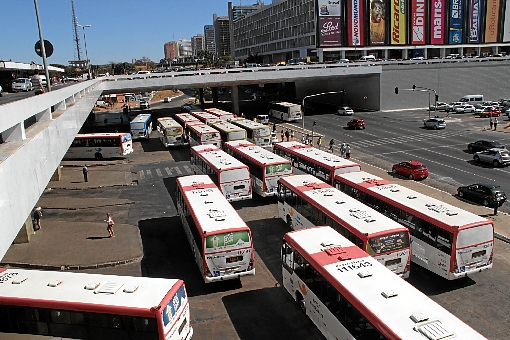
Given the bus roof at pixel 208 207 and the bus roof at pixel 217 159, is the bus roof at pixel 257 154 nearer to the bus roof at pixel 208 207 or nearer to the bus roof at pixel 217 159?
the bus roof at pixel 217 159

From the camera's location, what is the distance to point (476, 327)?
47.0 ft

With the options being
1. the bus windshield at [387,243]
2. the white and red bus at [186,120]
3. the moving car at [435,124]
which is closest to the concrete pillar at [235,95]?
the white and red bus at [186,120]

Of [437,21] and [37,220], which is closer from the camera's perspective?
[37,220]

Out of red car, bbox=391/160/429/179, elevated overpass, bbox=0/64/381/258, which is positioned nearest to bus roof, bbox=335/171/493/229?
red car, bbox=391/160/429/179

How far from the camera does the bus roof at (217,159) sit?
2750 centimetres

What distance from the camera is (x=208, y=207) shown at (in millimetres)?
19625

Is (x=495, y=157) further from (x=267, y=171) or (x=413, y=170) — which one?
(x=267, y=171)

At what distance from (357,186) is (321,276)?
404 inches

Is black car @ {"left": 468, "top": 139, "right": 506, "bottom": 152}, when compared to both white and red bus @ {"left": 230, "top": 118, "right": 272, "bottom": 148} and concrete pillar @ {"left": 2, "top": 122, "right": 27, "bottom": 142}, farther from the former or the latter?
concrete pillar @ {"left": 2, "top": 122, "right": 27, "bottom": 142}

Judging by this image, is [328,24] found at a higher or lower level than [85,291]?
higher

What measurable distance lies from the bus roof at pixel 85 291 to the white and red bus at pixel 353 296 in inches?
180

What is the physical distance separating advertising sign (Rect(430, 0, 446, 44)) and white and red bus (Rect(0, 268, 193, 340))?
108 meters

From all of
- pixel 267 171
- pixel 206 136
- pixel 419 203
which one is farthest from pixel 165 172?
pixel 419 203

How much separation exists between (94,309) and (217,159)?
18.4 meters
